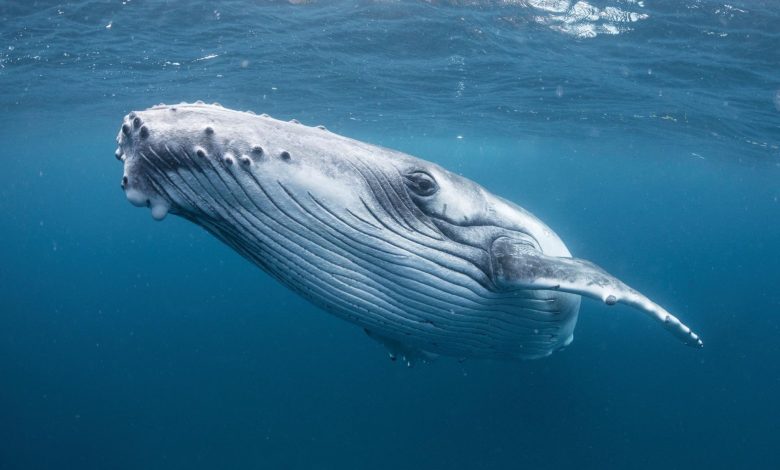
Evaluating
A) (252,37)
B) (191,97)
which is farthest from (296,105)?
(252,37)

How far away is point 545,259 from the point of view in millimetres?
4285

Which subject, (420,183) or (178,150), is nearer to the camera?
(178,150)

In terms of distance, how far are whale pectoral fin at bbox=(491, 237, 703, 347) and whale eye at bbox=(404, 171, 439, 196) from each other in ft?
2.62

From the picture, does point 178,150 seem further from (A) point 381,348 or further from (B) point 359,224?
(A) point 381,348

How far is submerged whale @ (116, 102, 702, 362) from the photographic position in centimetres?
306

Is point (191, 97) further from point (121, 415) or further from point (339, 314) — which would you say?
point (339, 314)

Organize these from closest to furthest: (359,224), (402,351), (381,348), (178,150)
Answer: (178,150) → (359,224) → (402,351) → (381,348)

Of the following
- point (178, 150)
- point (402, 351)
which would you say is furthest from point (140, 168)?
point (402, 351)

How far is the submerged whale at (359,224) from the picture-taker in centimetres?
306

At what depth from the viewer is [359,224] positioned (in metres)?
3.63

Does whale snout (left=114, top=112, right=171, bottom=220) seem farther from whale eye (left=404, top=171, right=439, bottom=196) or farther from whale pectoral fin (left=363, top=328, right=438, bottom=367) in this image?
whale pectoral fin (left=363, top=328, right=438, bottom=367)

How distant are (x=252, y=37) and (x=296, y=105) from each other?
1304cm

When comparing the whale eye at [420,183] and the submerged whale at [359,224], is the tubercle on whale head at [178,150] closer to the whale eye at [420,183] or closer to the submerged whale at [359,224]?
the submerged whale at [359,224]

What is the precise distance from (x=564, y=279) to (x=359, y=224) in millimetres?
1626
